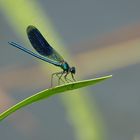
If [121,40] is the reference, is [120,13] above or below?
above

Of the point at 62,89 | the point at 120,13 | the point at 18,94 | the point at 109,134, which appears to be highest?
the point at 120,13

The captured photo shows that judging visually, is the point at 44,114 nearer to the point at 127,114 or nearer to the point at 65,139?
the point at 65,139

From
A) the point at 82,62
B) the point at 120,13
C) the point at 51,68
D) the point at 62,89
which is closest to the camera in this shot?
the point at 62,89

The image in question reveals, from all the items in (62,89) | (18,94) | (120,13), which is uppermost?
(120,13)

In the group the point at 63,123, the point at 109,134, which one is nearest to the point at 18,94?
the point at 63,123

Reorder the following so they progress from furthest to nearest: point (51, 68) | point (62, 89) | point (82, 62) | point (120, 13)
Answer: point (120, 13)
point (82, 62)
point (51, 68)
point (62, 89)

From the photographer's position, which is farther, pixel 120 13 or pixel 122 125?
pixel 120 13

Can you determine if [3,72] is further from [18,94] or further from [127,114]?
[127,114]

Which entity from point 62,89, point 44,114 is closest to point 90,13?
point 44,114

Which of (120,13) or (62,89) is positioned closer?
(62,89)
